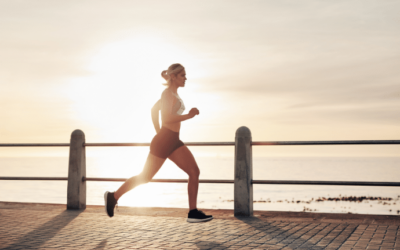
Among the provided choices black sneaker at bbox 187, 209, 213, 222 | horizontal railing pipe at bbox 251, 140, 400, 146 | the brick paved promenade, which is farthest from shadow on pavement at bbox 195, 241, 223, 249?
horizontal railing pipe at bbox 251, 140, 400, 146

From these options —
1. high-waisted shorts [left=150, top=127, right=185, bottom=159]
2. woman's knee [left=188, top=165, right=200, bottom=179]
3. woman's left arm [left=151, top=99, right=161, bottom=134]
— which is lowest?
woman's knee [left=188, top=165, right=200, bottom=179]

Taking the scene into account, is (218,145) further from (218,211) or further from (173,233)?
(173,233)

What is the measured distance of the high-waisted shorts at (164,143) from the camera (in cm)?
607

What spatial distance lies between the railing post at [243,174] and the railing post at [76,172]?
292 cm

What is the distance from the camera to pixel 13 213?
7637mm

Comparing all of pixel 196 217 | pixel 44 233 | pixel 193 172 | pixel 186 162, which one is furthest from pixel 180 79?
pixel 44 233

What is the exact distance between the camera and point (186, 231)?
5938mm

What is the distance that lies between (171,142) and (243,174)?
5.97 feet

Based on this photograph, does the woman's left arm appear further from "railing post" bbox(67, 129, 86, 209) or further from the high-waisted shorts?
"railing post" bbox(67, 129, 86, 209)

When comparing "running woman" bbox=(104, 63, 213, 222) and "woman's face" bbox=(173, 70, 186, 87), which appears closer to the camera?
"running woman" bbox=(104, 63, 213, 222)

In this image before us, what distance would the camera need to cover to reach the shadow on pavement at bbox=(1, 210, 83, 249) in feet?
16.8

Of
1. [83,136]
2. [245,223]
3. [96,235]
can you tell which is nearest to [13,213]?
[83,136]

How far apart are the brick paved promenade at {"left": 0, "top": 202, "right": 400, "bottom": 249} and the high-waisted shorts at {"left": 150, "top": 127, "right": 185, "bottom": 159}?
102 cm

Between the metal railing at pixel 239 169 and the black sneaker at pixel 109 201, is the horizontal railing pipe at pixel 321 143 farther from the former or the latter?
the black sneaker at pixel 109 201
